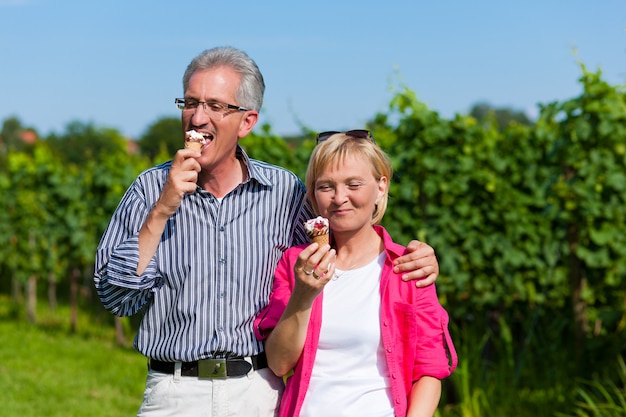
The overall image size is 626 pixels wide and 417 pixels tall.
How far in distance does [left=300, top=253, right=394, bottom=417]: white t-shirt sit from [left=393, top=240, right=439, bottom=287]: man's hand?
12 cm

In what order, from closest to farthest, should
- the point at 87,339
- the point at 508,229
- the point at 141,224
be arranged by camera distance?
the point at 141,224 < the point at 508,229 < the point at 87,339

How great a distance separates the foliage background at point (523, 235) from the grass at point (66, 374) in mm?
2517

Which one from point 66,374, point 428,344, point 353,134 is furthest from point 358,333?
point 66,374

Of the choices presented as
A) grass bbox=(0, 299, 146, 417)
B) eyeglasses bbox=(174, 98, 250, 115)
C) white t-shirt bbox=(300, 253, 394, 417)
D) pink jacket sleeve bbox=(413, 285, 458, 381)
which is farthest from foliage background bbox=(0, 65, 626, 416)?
eyeglasses bbox=(174, 98, 250, 115)

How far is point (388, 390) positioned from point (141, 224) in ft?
3.06

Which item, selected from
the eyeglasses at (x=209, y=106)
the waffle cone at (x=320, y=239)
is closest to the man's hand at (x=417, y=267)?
the waffle cone at (x=320, y=239)

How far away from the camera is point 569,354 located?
231 inches

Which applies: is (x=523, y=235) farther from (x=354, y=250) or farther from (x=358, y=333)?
(x=358, y=333)

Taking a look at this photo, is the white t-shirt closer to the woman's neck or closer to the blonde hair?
the woman's neck

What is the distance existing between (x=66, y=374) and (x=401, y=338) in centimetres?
621

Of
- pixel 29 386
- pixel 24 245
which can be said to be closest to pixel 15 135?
pixel 24 245

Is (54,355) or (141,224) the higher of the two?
(141,224)

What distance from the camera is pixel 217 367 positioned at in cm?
252

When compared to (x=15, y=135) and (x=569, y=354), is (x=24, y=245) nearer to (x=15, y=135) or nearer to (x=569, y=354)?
(x=569, y=354)
